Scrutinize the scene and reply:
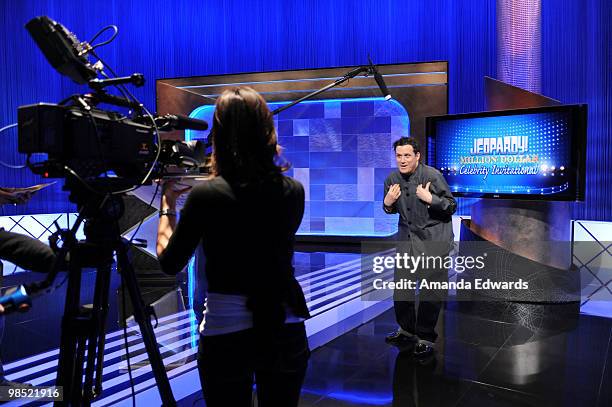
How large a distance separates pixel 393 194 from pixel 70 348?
2.28 metres

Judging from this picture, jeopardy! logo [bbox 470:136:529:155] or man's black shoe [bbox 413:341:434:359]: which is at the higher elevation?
jeopardy! logo [bbox 470:136:529:155]

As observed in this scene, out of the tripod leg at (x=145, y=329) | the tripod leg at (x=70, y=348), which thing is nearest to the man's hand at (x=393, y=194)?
the tripod leg at (x=145, y=329)

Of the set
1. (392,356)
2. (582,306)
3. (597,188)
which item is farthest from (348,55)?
(392,356)

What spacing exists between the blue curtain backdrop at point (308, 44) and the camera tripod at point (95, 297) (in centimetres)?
535

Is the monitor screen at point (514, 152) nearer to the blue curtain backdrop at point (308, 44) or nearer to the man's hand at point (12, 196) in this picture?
the blue curtain backdrop at point (308, 44)

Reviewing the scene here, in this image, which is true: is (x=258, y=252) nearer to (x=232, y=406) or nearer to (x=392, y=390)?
(x=232, y=406)

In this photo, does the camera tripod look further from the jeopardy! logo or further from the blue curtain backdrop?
the blue curtain backdrop

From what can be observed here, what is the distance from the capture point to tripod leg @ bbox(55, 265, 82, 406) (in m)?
1.18

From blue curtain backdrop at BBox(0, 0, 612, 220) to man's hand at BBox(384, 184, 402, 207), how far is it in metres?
3.24

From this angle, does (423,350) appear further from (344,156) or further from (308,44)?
(308,44)

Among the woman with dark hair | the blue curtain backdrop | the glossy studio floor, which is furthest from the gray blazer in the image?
the blue curtain backdrop

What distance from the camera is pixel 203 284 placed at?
1.84 metres

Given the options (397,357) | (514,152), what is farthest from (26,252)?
(514,152)

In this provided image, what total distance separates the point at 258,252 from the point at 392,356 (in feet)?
7.01
